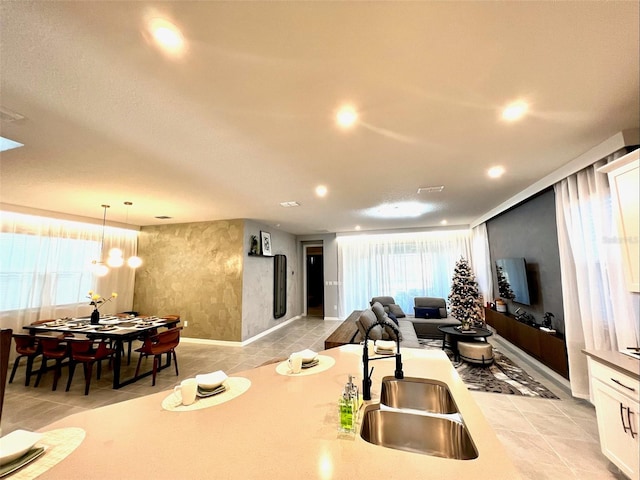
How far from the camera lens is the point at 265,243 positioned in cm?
621

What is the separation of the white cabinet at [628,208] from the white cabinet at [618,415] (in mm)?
→ 675

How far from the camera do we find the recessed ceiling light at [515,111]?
1.78m

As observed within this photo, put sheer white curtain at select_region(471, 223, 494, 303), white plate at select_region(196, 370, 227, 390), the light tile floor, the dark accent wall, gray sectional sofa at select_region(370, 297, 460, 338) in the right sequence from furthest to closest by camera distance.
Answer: sheer white curtain at select_region(471, 223, 494, 303) < gray sectional sofa at select_region(370, 297, 460, 338) < the dark accent wall < the light tile floor < white plate at select_region(196, 370, 227, 390)

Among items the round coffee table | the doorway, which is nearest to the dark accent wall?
the round coffee table

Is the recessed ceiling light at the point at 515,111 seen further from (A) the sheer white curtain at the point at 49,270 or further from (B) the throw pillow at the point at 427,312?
(A) the sheer white curtain at the point at 49,270

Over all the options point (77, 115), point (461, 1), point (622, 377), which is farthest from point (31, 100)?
point (622, 377)

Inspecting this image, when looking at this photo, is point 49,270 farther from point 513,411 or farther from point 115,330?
point 513,411

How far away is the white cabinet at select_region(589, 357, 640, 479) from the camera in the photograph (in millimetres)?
1646

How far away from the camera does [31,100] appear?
5.46 ft

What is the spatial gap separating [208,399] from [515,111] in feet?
9.12

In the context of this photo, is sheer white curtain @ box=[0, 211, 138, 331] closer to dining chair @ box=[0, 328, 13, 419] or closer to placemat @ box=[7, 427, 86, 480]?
dining chair @ box=[0, 328, 13, 419]

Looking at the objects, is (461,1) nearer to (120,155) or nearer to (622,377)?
(622,377)

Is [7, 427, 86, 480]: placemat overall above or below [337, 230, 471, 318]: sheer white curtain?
below

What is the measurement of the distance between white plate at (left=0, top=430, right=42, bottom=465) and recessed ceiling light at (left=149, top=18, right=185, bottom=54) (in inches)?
67.7
